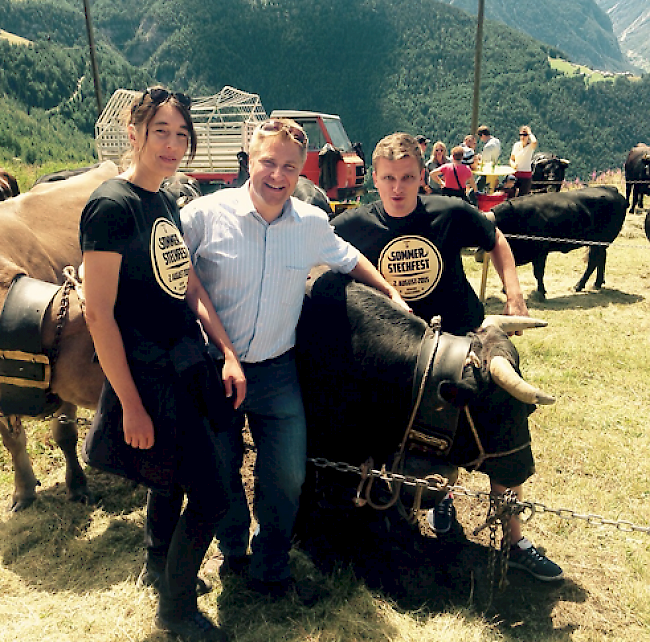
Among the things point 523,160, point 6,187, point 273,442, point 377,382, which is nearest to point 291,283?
point 377,382

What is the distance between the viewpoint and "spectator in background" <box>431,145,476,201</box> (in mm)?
9617

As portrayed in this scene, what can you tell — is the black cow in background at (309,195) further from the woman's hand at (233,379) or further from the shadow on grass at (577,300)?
the shadow on grass at (577,300)

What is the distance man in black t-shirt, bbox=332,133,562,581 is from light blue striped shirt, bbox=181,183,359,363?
625 millimetres

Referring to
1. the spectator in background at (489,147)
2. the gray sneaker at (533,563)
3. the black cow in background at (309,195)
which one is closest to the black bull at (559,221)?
the black cow in background at (309,195)

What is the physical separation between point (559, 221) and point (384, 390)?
21.9ft

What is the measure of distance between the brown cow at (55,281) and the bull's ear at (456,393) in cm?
173

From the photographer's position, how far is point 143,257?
1929 millimetres

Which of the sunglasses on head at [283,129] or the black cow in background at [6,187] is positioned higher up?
the sunglasses on head at [283,129]

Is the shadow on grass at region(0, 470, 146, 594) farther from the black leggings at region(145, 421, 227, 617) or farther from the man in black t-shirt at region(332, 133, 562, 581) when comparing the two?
the man in black t-shirt at region(332, 133, 562, 581)

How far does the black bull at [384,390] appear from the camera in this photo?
241 centimetres

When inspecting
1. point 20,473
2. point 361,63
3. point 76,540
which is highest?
point 361,63

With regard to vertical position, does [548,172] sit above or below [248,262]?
above

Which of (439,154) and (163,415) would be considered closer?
(163,415)

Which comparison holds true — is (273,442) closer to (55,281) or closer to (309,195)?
(55,281)
